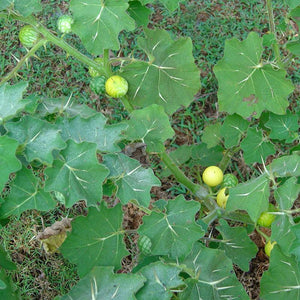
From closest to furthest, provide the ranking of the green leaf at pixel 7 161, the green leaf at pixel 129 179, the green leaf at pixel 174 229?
1. the green leaf at pixel 7 161
2. the green leaf at pixel 129 179
3. the green leaf at pixel 174 229

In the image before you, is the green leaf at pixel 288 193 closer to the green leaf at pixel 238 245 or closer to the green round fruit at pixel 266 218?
the green round fruit at pixel 266 218

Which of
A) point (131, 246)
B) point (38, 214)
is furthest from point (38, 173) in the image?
point (131, 246)

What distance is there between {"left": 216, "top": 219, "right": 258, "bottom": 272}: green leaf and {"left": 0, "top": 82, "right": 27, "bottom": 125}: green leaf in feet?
4.72

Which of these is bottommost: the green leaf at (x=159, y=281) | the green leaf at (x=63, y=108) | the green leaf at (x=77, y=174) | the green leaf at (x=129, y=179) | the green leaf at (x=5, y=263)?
the green leaf at (x=5, y=263)

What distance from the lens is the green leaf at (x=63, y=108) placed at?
8.05 feet

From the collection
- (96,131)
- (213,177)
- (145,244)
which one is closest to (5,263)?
(145,244)

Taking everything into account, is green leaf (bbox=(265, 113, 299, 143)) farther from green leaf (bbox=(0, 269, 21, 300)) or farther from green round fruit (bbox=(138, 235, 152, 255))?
green leaf (bbox=(0, 269, 21, 300))

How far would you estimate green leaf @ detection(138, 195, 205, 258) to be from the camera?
2205 millimetres

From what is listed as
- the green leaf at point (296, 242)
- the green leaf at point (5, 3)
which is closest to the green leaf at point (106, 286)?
the green leaf at point (296, 242)

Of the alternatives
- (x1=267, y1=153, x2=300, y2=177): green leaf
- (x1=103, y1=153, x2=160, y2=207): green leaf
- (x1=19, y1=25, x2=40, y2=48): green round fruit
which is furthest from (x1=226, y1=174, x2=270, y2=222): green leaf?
(x1=19, y1=25, x2=40, y2=48): green round fruit

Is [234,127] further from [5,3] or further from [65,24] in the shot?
[5,3]

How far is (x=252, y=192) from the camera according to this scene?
2.26 metres

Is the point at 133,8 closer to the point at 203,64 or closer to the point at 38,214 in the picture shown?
the point at 203,64

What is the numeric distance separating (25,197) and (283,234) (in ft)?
4.15
